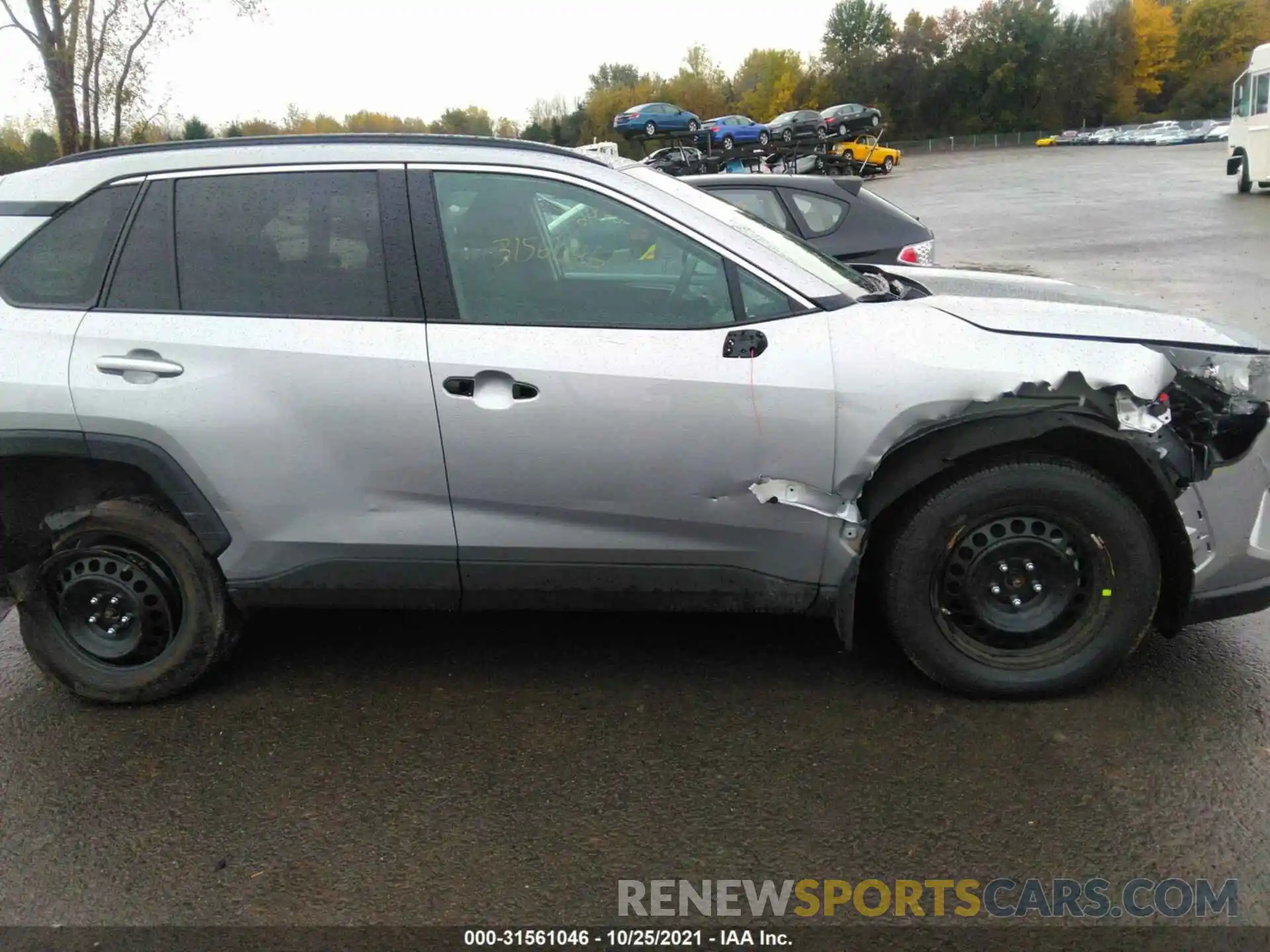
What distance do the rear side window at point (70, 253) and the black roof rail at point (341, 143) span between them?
0.19 meters

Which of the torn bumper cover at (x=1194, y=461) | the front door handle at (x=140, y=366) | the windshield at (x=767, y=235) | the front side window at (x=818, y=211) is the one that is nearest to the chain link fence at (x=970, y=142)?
the front side window at (x=818, y=211)

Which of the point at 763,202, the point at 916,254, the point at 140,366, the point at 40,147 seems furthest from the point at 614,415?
the point at 40,147

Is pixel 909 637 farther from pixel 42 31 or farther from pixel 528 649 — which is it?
pixel 42 31

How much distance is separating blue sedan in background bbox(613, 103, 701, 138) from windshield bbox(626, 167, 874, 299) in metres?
41.5

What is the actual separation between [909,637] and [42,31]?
25.9m

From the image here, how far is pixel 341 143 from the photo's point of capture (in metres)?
3.39

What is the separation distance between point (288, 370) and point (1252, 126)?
2332cm

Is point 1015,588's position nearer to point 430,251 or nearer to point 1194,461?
point 1194,461

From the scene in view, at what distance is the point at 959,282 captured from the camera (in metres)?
4.02

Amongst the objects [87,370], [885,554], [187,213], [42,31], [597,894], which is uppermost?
[42,31]

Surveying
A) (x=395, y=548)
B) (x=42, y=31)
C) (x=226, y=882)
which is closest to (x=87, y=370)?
(x=395, y=548)

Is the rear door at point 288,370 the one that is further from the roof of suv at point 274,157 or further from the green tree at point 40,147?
the green tree at point 40,147

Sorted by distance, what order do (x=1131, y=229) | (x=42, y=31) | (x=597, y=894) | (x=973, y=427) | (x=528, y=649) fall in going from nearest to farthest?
(x=597, y=894), (x=973, y=427), (x=528, y=649), (x=1131, y=229), (x=42, y=31)

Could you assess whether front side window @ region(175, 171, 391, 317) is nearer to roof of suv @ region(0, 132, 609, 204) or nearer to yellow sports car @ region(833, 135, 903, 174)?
roof of suv @ region(0, 132, 609, 204)
